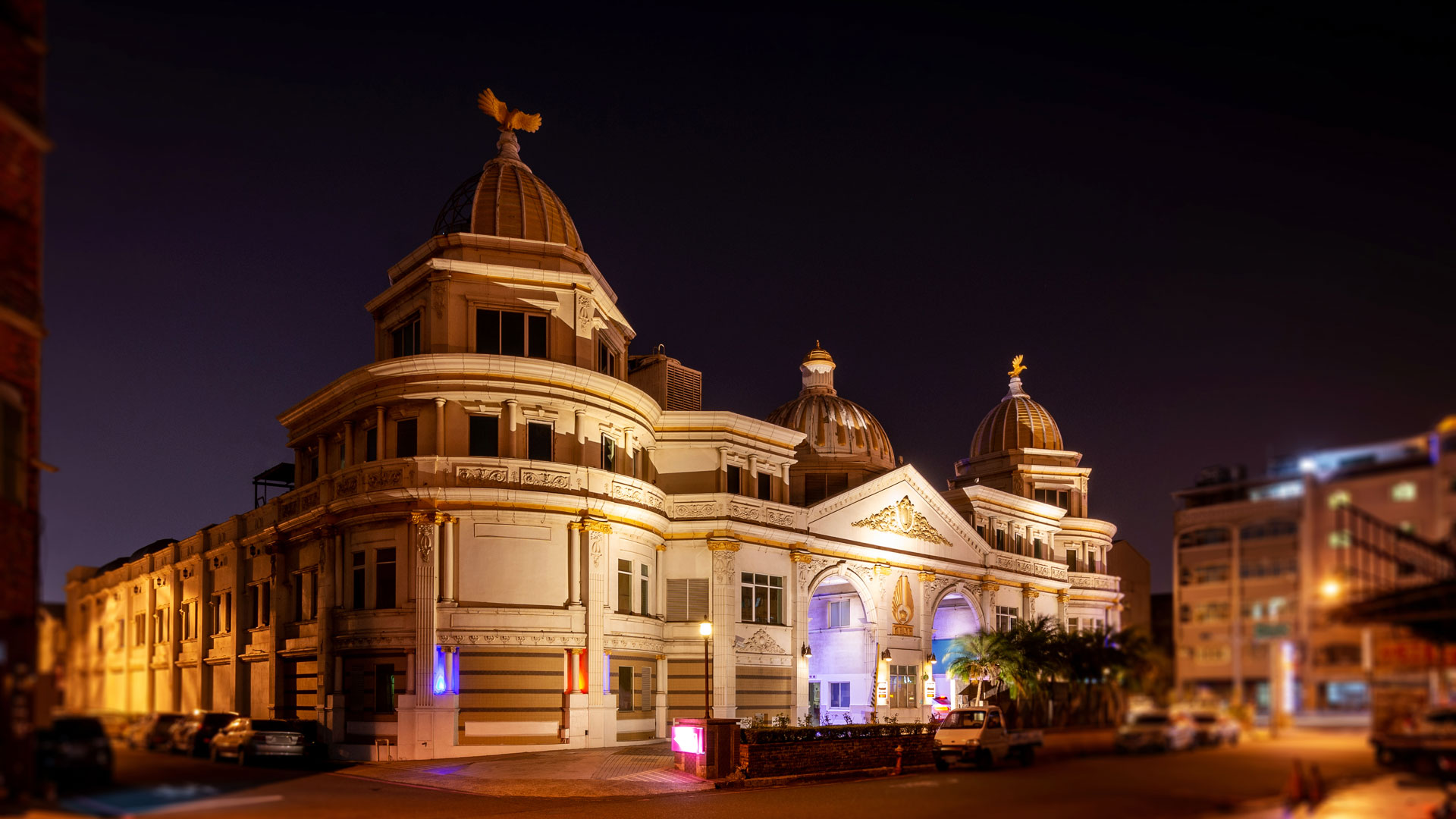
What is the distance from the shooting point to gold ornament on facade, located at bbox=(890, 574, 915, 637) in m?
57.1

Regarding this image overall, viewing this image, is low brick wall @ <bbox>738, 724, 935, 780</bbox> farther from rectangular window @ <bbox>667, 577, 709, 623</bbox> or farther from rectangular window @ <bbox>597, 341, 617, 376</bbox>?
rectangular window @ <bbox>597, 341, 617, 376</bbox>

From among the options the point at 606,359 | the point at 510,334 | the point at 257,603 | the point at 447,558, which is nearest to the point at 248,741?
the point at 257,603

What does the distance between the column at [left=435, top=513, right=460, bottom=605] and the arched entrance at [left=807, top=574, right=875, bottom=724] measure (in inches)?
800

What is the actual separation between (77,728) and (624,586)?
38.9m

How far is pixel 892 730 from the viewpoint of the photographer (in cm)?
3503

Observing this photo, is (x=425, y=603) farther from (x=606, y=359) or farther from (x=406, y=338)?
(x=606, y=359)

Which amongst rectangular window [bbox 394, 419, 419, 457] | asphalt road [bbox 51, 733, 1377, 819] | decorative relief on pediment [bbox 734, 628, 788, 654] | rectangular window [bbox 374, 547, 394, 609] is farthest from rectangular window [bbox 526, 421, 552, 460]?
asphalt road [bbox 51, 733, 1377, 819]

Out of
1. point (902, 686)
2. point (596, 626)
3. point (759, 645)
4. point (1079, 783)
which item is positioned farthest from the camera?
point (902, 686)

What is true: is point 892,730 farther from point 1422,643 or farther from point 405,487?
point 1422,643

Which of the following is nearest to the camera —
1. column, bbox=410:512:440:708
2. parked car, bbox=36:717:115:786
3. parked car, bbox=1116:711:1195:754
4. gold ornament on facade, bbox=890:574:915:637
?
parked car, bbox=36:717:115:786

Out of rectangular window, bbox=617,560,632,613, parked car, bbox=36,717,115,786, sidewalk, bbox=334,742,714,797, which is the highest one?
parked car, bbox=36,717,115,786

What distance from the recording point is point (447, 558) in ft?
128

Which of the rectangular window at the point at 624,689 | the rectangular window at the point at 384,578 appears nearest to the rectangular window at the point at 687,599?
the rectangular window at the point at 624,689

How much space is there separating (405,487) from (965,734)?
21.8m
